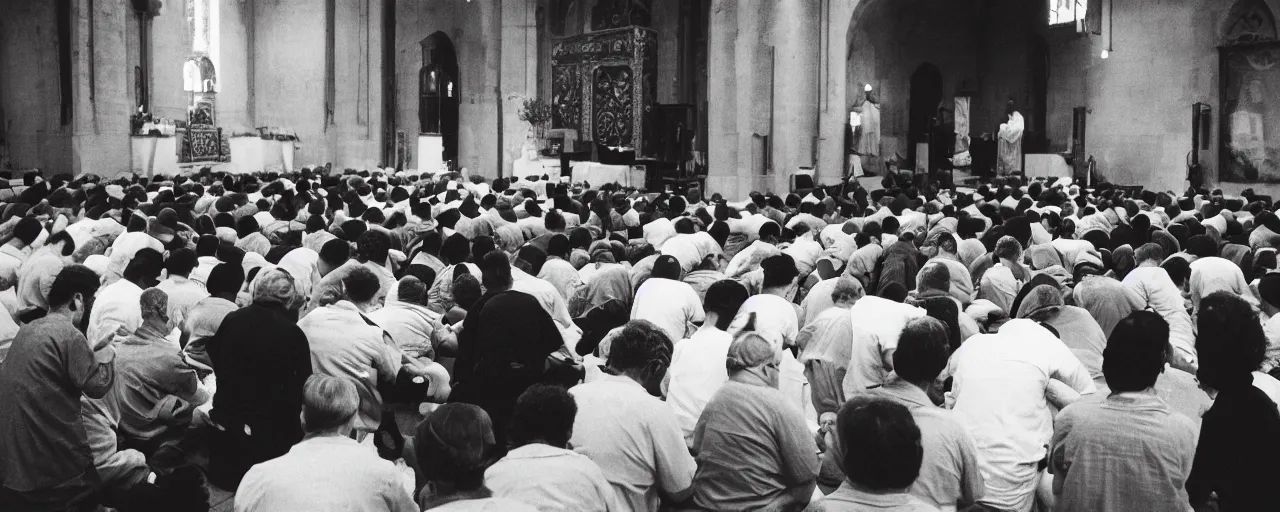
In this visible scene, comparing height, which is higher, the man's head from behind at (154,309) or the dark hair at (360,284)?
the dark hair at (360,284)

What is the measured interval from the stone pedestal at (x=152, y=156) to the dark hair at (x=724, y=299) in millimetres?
21635

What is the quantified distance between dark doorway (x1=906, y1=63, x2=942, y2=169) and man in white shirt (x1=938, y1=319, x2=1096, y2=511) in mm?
28619

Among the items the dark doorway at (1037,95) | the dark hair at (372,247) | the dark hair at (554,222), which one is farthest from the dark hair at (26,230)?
the dark doorway at (1037,95)

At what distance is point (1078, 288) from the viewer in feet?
31.4

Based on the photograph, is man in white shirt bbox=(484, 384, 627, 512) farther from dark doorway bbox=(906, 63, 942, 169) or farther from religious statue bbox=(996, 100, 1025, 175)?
dark doorway bbox=(906, 63, 942, 169)

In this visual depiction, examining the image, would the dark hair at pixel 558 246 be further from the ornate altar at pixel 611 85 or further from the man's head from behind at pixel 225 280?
the ornate altar at pixel 611 85

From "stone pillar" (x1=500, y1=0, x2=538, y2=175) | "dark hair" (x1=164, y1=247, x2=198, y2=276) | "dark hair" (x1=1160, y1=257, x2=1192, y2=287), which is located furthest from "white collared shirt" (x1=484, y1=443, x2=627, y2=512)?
"stone pillar" (x1=500, y1=0, x2=538, y2=175)

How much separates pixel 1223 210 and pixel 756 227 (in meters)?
6.78

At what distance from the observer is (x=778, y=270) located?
834 cm

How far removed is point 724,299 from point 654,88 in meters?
28.4

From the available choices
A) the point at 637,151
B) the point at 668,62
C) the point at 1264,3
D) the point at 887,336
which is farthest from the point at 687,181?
the point at 887,336

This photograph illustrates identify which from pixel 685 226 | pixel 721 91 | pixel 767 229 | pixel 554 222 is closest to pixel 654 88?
pixel 721 91

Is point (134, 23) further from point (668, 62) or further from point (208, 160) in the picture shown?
point (668, 62)

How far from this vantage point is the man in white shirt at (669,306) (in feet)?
28.4
